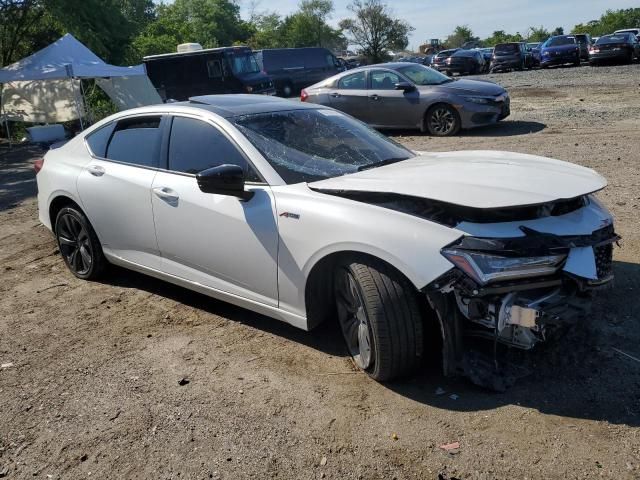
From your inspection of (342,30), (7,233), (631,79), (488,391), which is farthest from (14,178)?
(342,30)

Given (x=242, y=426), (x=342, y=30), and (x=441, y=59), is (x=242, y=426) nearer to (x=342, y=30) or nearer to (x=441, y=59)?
(x=441, y=59)

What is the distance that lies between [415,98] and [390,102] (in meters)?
0.54

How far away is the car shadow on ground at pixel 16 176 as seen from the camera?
9.73 meters

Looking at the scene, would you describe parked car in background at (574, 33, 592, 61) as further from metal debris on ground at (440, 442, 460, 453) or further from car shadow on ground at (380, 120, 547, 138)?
metal debris on ground at (440, 442, 460, 453)

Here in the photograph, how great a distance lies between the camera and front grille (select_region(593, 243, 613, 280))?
10.9 ft

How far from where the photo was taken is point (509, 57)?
32.7m

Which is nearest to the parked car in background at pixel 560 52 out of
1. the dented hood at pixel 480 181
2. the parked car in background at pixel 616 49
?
the parked car in background at pixel 616 49

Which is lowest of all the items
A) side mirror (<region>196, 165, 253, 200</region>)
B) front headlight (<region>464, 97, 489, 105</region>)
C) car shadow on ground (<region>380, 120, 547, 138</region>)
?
car shadow on ground (<region>380, 120, 547, 138</region>)

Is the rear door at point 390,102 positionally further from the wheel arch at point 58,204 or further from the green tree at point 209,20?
the green tree at point 209,20

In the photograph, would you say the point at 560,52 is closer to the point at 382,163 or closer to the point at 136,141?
the point at 382,163

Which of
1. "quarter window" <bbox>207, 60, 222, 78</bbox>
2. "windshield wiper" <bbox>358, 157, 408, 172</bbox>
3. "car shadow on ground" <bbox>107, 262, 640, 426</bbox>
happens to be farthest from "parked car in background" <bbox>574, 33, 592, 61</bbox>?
"car shadow on ground" <bbox>107, 262, 640, 426</bbox>

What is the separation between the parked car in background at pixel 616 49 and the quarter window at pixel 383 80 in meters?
20.2

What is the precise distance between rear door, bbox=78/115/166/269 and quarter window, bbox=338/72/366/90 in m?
8.42

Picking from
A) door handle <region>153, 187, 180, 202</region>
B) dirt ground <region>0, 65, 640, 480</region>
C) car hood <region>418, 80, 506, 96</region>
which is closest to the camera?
dirt ground <region>0, 65, 640, 480</region>
